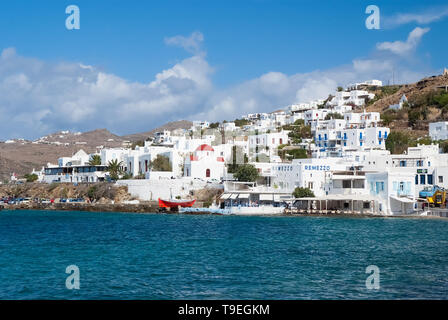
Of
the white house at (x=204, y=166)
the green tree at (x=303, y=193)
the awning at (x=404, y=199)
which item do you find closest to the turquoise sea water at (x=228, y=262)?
the awning at (x=404, y=199)

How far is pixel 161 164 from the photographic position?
252 feet

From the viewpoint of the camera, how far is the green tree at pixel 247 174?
219 ft

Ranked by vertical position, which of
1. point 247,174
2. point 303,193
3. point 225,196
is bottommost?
point 225,196

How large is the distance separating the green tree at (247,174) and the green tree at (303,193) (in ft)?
28.3

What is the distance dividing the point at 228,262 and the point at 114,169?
200 feet

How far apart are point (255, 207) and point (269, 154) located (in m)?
29.8

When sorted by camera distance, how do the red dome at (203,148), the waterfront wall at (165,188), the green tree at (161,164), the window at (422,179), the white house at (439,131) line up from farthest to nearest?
the white house at (439,131), the green tree at (161,164), the red dome at (203,148), the waterfront wall at (165,188), the window at (422,179)

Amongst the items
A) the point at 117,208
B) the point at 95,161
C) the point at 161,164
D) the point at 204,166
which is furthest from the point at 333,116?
the point at 117,208

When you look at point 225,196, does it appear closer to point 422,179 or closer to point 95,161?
point 422,179

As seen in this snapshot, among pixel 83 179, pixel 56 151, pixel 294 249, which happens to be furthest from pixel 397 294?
pixel 56 151

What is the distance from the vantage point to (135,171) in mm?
81688

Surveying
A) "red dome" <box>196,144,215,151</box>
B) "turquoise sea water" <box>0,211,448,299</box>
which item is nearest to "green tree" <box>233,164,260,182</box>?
"red dome" <box>196,144,215,151</box>

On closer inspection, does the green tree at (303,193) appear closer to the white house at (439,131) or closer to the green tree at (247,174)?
the green tree at (247,174)
